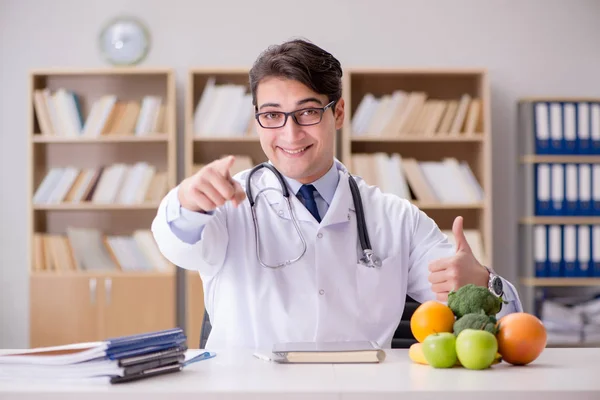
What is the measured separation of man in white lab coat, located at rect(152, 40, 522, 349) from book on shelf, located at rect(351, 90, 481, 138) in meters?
2.04

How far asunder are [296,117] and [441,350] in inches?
31.5

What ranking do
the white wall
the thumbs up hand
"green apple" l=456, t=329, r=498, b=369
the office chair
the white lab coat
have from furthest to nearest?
the white wall < the office chair < the white lab coat < the thumbs up hand < "green apple" l=456, t=329, r=498, b=369

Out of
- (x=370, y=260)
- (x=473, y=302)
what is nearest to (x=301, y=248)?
(x=370, y=260)

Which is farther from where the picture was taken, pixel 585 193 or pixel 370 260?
pixel 585 193

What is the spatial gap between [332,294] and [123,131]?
2.48 metres

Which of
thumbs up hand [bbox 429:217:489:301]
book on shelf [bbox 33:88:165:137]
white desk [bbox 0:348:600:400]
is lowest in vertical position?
white desk [bbox 0:348:600:400]

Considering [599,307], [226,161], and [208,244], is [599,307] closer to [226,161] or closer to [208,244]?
[208,244]

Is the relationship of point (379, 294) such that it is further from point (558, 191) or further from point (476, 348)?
point (558, 191)

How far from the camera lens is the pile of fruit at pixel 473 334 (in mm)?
1249

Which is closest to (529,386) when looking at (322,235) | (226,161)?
(226,161)

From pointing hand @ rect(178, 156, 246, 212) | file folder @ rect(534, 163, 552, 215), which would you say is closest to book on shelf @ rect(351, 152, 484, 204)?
file folder @ rect(534, 163, 552, 215)

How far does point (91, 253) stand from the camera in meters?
3.99

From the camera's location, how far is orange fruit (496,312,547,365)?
129 cm

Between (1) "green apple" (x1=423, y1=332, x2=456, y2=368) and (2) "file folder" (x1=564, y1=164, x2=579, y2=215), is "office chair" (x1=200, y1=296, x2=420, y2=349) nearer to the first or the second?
(1) "green apple" (x1=423, y1=332, x2=456, y2=368)
